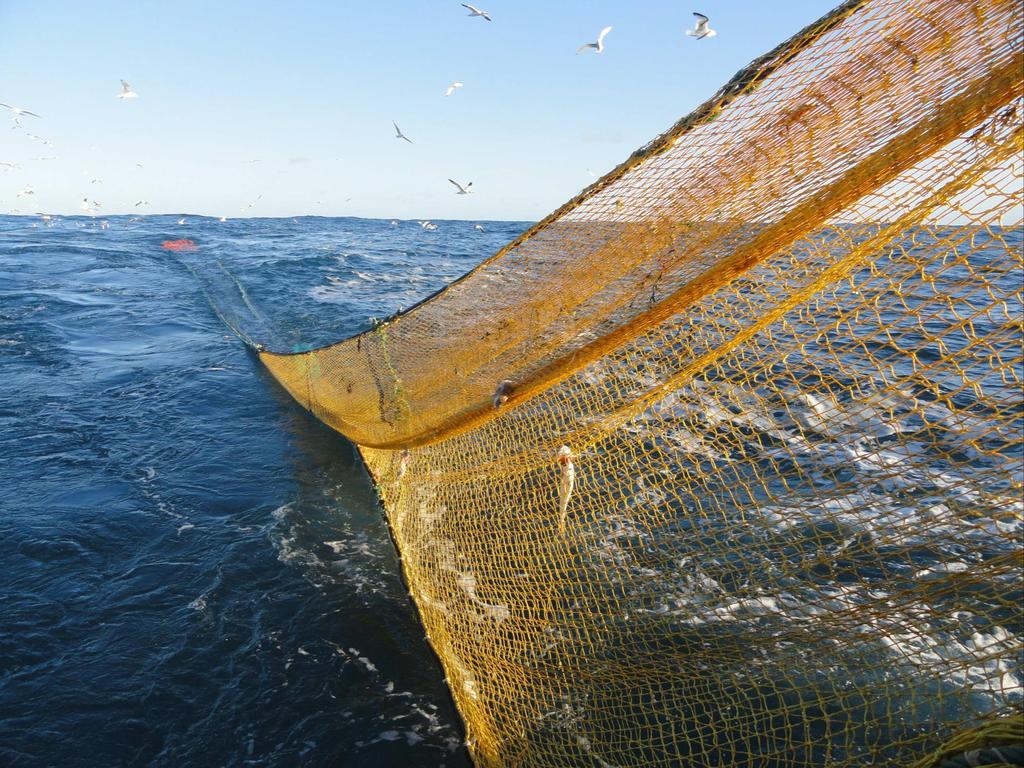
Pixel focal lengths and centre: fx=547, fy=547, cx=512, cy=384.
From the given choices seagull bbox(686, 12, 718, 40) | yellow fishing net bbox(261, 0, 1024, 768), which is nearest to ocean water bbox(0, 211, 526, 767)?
yellow fishing net bbox(261, 0, 1024, 768)

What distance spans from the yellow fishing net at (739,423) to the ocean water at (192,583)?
2.21 ft

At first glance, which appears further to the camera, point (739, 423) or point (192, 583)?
point (192, 583)

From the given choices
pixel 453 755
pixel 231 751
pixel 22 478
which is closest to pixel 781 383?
pixel 453 755

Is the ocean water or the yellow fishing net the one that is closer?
the yellow fishing net

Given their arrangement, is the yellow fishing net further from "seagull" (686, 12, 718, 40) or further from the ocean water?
"seagull" (686, 12, 718, 40)

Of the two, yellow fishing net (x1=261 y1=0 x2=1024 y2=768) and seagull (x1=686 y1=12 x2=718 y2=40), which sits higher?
seagull (x1=686 y1=12 x2=718 y2=40)

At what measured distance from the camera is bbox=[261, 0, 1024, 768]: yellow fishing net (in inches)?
92.0

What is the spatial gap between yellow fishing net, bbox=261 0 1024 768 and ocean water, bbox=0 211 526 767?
0.67 metres

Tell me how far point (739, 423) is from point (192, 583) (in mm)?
5590

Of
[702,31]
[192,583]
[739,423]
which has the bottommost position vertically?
[192,583]

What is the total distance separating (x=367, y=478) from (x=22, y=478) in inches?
174

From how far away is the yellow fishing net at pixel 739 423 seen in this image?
234cm

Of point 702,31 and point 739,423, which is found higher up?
point 702,31

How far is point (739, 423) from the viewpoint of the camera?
15.4 ft
